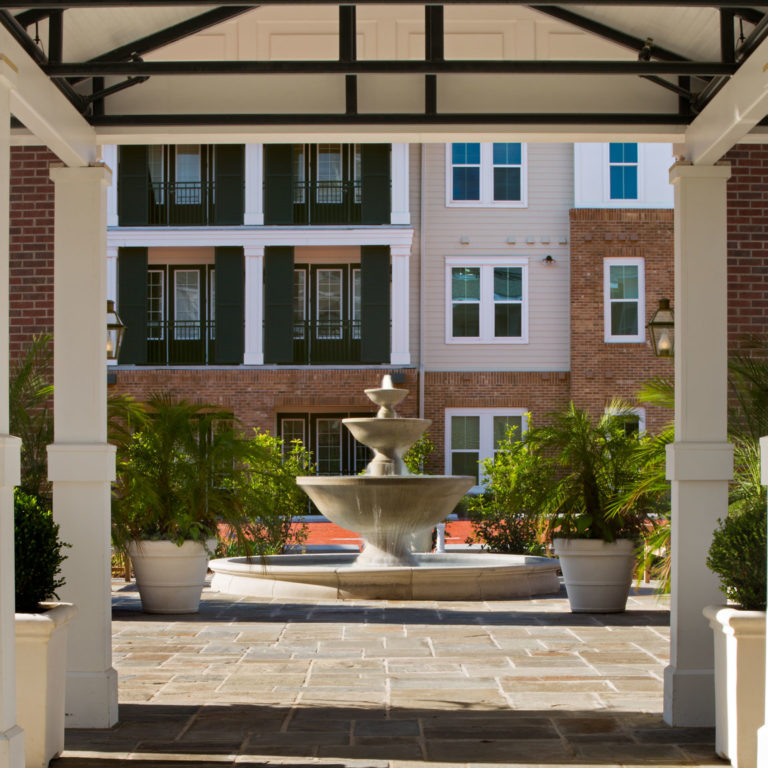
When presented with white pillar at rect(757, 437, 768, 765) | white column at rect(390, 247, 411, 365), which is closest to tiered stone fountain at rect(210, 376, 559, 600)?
white pillar at rect(757, 437, 768, 765)

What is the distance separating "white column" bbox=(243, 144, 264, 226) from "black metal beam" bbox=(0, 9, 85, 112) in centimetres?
1814

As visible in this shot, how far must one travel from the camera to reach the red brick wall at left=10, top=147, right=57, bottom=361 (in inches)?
358

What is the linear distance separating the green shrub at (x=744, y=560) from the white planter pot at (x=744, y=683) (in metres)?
0.14

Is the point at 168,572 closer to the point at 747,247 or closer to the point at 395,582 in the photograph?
the point at 395,582

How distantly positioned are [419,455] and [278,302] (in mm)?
4631

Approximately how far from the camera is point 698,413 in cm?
680

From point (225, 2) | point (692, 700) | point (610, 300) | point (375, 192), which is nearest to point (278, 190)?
point (375, 192)

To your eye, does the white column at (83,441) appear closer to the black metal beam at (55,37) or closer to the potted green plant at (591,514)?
the black metal beam at (55,37)

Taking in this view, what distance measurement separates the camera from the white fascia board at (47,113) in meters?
5.62

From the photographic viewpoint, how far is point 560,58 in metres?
7.08

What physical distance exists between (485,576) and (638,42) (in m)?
7.27

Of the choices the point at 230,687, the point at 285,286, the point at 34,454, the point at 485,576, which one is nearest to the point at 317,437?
the point at 285,286

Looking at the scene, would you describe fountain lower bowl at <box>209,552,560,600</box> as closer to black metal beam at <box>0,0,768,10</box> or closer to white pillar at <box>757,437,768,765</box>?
white pillar at <box>757,437,768,765</box>

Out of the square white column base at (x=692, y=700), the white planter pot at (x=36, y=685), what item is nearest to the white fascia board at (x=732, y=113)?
the square white column base at (x=692, y=700)
